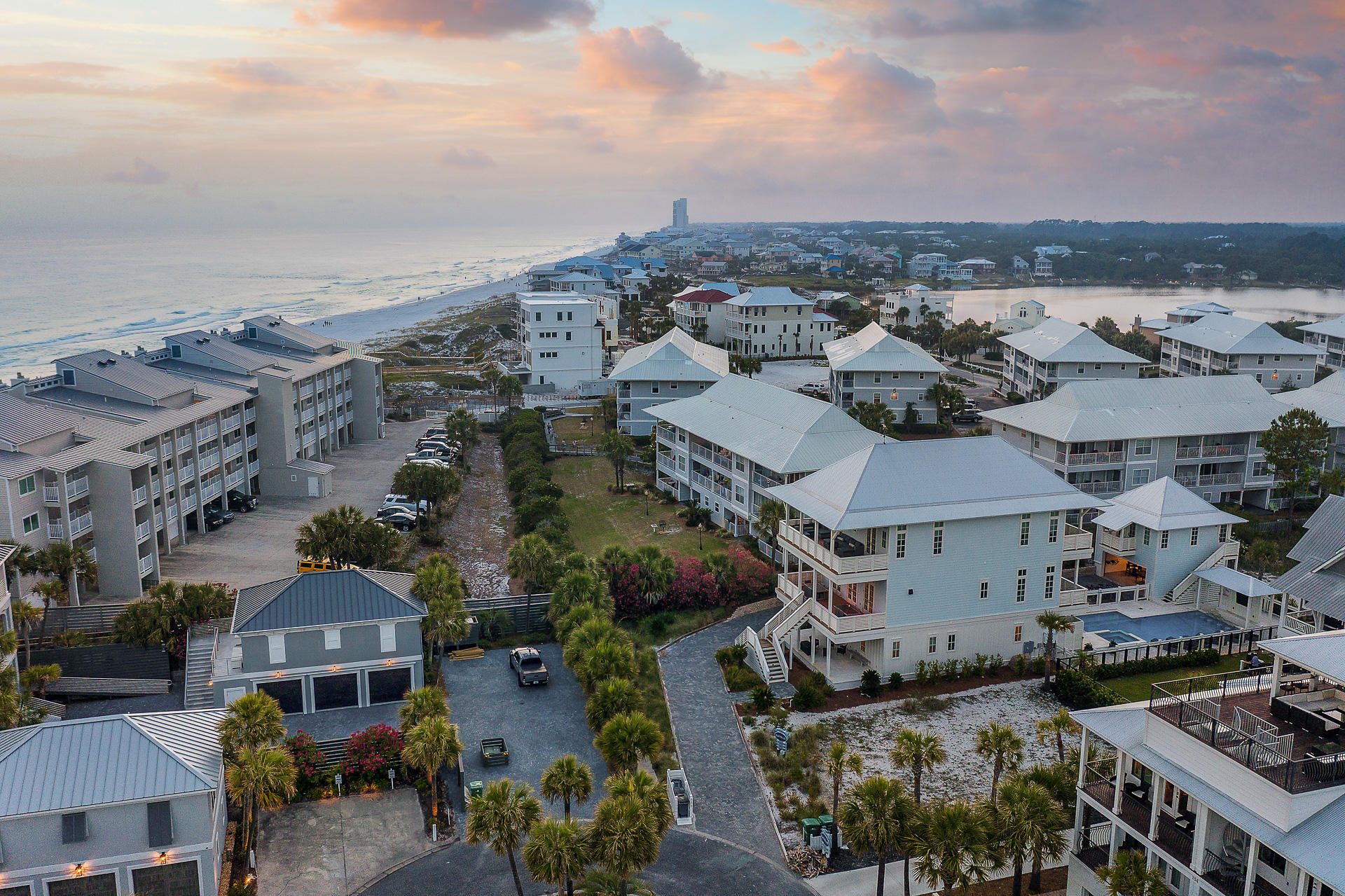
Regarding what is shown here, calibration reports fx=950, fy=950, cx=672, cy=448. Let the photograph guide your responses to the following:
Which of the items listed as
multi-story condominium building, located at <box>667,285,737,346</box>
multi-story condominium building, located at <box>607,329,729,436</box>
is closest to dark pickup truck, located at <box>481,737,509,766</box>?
multi-story condominium building, located at <box>607,329,729,436</box>

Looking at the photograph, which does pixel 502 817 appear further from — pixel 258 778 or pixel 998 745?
pixel 998 745

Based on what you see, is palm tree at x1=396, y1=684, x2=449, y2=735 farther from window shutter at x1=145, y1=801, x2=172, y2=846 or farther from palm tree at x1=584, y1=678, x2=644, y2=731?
window shutter at x1=145, y1=801, x2=172, y2=846

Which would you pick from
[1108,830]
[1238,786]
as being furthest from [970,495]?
[1238,786]

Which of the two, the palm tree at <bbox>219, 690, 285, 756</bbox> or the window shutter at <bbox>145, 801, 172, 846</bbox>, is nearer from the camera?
the window shutter at <bbox>145, 801, 172, 846</bbox>

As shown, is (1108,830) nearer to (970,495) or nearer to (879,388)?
(970,495)

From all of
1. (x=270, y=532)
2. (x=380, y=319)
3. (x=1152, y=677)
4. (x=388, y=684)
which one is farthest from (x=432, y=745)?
(x=380, y=319)

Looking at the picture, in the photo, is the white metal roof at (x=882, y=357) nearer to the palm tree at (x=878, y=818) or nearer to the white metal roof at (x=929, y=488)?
the white metal roof at (x=929, y=488)

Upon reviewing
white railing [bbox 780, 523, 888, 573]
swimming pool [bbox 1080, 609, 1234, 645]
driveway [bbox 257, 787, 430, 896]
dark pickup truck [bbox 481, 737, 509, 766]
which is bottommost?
driveway [bbox 257, 787, 430, 896]
